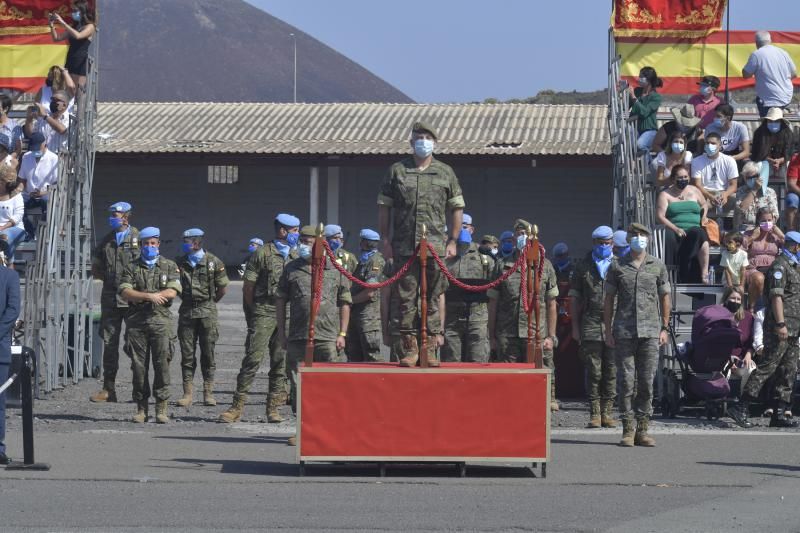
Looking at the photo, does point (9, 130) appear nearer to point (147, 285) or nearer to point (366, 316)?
point (147, 285)

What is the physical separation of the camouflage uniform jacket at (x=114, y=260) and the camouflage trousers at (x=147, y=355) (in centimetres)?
181

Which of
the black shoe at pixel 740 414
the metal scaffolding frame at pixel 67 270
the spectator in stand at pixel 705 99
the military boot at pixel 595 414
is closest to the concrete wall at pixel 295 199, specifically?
the spectator in stand at pixel 705 99

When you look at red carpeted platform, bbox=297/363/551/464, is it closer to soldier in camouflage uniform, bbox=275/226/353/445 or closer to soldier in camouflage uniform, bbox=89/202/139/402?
soldier in camouflage uniform, bbox=275/226/353/445

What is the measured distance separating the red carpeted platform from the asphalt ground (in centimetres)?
21

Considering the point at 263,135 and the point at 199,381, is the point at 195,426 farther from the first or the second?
the point at 263,135

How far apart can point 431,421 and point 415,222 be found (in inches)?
65.6

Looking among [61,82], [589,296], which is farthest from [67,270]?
[589,296]

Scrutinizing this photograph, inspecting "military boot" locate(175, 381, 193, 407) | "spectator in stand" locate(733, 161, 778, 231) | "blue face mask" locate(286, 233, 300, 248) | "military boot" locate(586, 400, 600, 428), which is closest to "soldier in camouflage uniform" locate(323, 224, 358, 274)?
"blue face mask" locate(286, 233, 300, 248)

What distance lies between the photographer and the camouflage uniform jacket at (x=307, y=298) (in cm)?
1285

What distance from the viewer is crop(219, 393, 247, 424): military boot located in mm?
14555

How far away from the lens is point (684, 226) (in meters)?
17.5

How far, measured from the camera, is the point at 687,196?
58.6 ft

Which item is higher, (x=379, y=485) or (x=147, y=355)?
(x=147, y=355)

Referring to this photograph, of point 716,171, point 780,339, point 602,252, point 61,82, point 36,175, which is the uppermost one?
point 61,82
